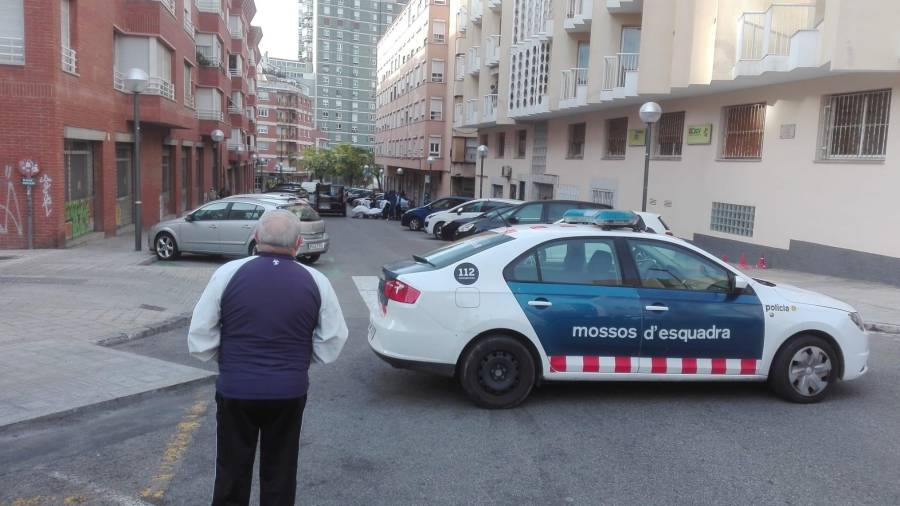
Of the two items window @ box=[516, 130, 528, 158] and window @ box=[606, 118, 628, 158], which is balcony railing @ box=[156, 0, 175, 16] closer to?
window @ box=[606, 118, 628, 158]

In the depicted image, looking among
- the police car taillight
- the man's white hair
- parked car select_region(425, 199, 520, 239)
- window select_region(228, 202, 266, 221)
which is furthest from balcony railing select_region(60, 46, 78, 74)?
the man's white hair

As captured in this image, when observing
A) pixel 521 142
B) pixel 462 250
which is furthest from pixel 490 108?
pixel 462 250

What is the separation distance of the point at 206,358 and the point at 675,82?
17.4 m

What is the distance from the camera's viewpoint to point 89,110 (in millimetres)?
18266

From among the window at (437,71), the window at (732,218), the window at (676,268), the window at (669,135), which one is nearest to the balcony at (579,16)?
the window at (669,135)

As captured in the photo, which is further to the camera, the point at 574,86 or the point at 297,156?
the point at 297,156

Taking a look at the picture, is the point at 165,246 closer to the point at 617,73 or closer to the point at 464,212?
the point at 464,212

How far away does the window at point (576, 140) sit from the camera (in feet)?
91.1

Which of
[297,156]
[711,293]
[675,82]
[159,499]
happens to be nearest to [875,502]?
[711,293]

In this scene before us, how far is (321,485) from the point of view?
4.51 metres

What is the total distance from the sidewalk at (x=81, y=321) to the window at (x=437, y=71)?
43306 mm

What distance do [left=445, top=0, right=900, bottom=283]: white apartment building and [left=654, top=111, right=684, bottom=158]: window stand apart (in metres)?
0.05

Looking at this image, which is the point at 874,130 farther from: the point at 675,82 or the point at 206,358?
the point at 206,358

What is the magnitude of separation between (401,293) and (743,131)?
48.6ft
